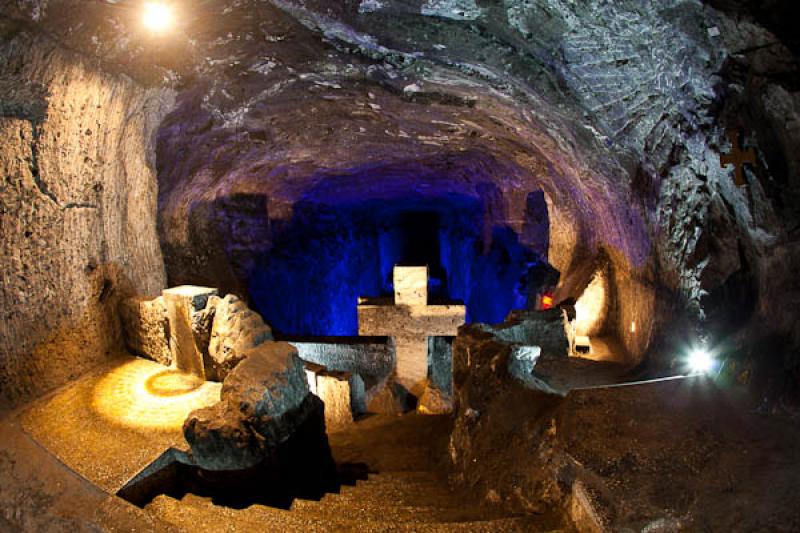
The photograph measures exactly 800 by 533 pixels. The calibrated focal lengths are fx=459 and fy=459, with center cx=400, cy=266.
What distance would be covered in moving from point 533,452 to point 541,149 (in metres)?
6.07

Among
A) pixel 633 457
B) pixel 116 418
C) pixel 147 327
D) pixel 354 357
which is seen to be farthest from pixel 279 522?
pixel 354 357

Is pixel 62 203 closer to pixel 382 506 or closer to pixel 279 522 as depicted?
pixel 279 522

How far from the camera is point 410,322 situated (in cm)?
1092

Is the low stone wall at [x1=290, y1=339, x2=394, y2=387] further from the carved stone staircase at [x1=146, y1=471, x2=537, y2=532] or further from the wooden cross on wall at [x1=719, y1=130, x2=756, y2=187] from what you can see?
the wooden cross on wall at [x1=719, y1=130, x2=756, y2=187]

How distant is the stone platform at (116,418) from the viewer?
412cm

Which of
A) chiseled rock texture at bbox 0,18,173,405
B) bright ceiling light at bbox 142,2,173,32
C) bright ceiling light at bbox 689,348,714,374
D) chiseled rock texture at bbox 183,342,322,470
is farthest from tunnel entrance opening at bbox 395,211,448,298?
bright ceiling light at bbox 142,2,173,32

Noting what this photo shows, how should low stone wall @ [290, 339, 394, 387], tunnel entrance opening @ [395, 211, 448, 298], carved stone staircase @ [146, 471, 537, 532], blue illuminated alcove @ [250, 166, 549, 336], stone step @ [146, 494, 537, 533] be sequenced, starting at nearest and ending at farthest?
stone step @ [146, 494, 537, 533] < carved stone staircase @ [146, 471, 537, 532] < low stone wall @ [290, 339, 394, 387] < blue illuminated alcove @ [250, 166, 549, 336] < tunnel entrance opening @ [395, 211, 448, 298]

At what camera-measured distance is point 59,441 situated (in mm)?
4492

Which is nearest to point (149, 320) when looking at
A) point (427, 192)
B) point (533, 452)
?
point (533, 452)

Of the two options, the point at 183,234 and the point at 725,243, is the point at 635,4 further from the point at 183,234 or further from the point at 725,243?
the point at 183,234

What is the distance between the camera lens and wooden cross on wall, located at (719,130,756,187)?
363 centimetres

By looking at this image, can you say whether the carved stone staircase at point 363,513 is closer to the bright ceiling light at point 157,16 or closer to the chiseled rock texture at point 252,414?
the chiseled rock texture at point 252,414

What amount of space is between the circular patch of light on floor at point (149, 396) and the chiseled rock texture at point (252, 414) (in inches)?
26.2

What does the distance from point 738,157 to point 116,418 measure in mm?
6441
